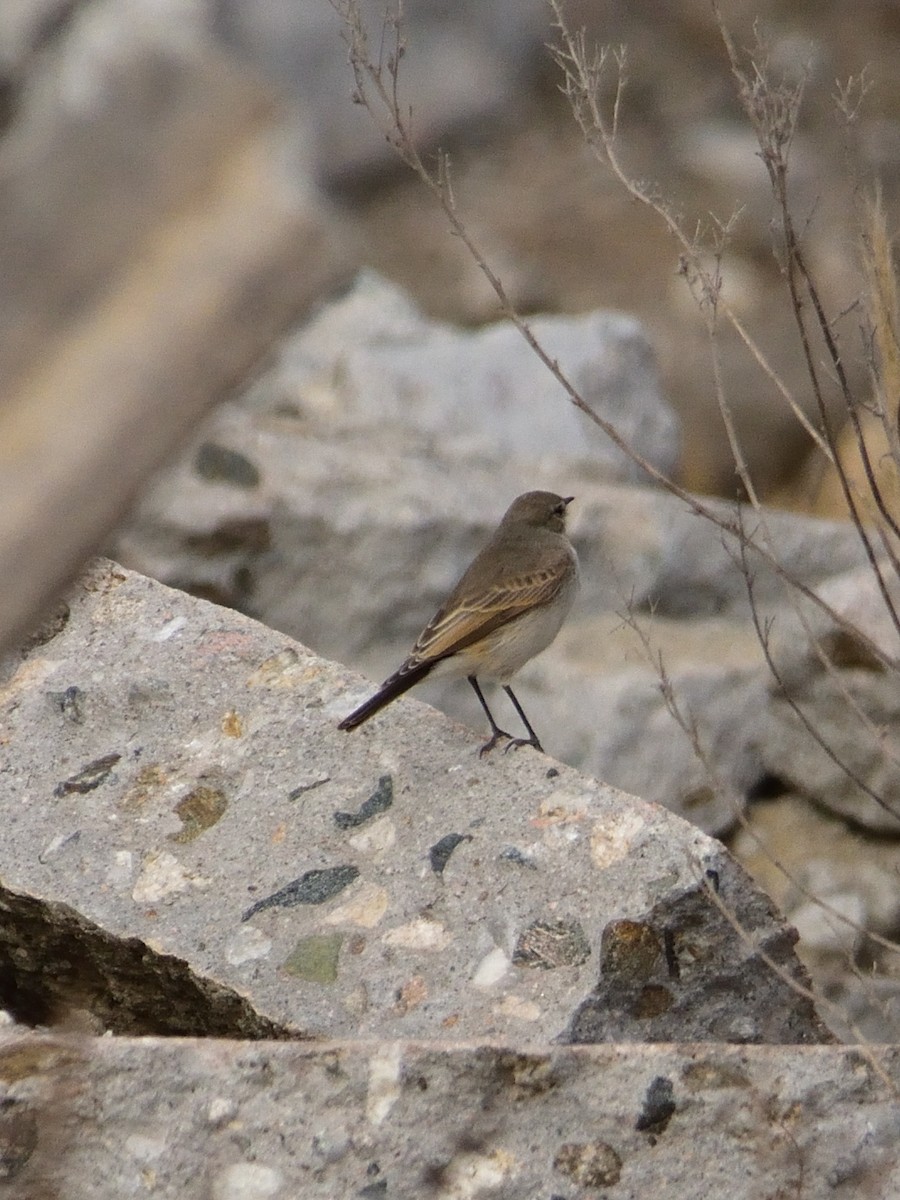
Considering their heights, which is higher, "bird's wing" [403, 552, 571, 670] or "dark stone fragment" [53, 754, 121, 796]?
"dark stone fragment" [53, 754, 121, 796]

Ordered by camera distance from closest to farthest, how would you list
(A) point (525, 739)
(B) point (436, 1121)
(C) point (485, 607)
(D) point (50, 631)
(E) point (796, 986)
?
1. (B) point (436, 1121)
2. (E) point (796, 986)
3. (D) point (50, 631)
4. (A) point (525, 739)
5. (C) point (485, 607)

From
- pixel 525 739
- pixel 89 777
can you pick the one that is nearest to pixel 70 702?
pixel 89 777

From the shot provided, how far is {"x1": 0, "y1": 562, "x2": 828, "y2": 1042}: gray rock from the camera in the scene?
4.23m

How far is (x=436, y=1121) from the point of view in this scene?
3.54 metres

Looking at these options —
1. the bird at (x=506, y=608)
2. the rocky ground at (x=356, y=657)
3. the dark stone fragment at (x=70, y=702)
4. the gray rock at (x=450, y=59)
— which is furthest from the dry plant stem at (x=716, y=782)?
the gray rock at (x=450, y=59)

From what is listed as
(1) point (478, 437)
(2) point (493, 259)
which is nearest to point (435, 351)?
Answer: (1) point (478, 437)

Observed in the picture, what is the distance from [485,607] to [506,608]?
85 millimetres

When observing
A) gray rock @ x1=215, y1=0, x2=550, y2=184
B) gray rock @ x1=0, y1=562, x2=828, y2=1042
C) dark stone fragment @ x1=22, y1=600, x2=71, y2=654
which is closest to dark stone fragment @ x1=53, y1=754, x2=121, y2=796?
gray rock @ x1=0, y1=562, x2=828, y2=1042

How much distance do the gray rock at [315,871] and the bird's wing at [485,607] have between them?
1049 millimetres

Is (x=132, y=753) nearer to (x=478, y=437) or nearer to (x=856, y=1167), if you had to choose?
(x=856, y=1167)

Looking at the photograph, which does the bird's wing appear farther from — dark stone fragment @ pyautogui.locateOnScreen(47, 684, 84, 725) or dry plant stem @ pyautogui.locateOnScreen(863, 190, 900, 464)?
dry plant stem @ pyautogui.locateOnScreen(863, 190, 900, 464)

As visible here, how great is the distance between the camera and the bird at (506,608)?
6262mm

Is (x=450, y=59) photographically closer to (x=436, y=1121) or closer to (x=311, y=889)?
(x=311, y=889)

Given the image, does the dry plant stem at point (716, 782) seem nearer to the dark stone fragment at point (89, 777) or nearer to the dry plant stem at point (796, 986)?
the dry plant stem at point (796, 986)
